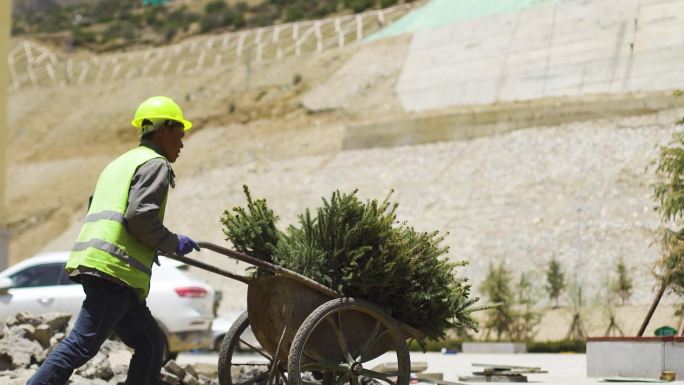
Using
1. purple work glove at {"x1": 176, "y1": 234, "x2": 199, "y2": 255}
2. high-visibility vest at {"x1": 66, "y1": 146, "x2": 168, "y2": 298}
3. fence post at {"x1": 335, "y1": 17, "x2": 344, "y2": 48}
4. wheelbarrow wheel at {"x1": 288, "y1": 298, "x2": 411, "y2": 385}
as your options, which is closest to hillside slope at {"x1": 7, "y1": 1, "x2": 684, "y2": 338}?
fence post at {"x1": 335, "y1": 17, "x2": 344, "y2": 48}

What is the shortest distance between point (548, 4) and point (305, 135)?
11298 millimetres

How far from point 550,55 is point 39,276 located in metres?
29.5

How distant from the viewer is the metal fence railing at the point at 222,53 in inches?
2295

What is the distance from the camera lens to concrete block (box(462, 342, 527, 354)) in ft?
76.3

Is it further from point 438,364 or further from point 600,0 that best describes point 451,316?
→ point 600,0

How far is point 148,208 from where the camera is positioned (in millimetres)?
6406

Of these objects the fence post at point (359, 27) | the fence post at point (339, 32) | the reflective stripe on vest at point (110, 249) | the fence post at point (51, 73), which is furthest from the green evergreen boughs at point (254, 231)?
the fence post at point (51, 73)

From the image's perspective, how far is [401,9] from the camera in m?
61.5

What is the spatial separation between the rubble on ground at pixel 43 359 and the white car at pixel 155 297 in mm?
3455

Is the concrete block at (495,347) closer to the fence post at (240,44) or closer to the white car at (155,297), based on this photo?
the white car at (155,297)

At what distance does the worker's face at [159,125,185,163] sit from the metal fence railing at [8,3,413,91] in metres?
48.5

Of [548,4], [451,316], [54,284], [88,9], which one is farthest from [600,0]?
[88,9]

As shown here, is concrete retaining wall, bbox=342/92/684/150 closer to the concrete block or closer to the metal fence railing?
the concrete block

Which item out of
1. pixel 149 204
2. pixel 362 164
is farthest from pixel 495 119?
pixel 149 204
